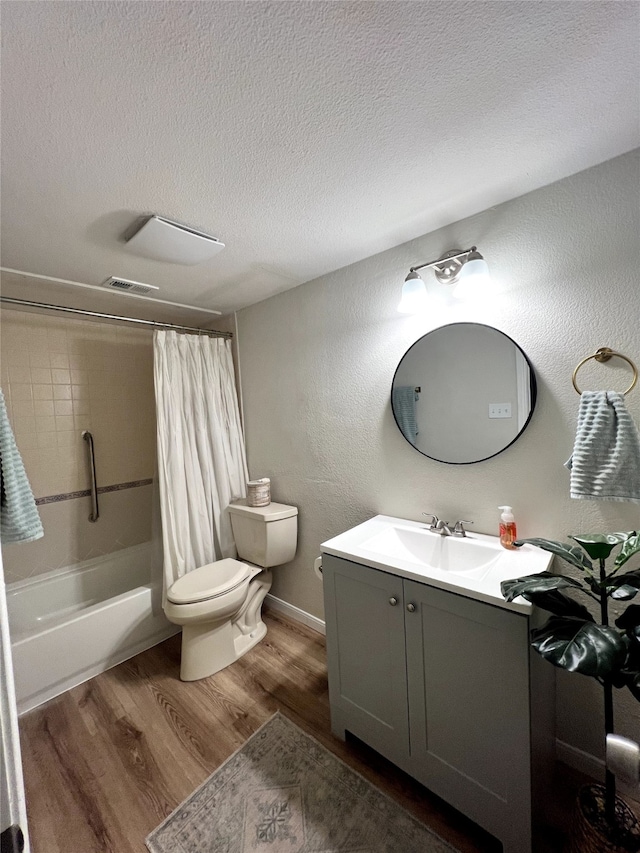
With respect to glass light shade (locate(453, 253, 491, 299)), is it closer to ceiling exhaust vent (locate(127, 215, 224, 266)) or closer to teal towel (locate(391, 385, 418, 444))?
teal towel (locate(391, 385, 418, 444))

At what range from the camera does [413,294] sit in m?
1.52

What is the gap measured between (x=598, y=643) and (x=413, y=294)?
135 centimetres

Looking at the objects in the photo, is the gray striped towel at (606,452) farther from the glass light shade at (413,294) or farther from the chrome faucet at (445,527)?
the glass light shade at (413,294)

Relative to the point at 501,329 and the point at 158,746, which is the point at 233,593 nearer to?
the point at 158,746

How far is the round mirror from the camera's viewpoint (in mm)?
1406

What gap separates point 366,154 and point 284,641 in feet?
8.23

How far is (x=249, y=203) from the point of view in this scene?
1.32 meters

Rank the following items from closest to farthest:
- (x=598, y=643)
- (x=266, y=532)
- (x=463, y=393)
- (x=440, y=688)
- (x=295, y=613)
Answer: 1. (x=598, y=643)
2. (x=440, y=688)
3. (x=463, y=393)
4. (x=266, y=532)
5. (x=295, y=613)

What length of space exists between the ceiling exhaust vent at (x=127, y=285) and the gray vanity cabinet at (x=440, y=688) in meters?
1.87

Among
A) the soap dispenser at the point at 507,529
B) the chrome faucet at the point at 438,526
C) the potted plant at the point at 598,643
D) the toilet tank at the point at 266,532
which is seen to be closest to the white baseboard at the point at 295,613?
the toilet tank at the point at 266,532

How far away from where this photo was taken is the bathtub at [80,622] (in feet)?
5.63

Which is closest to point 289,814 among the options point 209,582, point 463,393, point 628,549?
point 209,582

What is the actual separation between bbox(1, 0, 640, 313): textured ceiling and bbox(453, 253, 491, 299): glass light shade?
267 millimetres

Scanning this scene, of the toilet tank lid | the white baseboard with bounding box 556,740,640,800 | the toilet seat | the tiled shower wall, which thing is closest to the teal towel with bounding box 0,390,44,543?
the toilet seat
